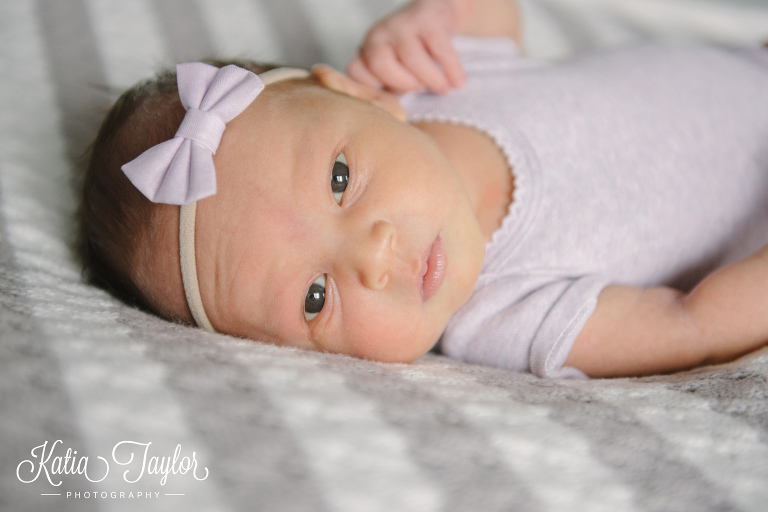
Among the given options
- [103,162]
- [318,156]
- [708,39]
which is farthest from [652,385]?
[708,39]

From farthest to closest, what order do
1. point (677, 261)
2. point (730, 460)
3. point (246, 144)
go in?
point (677, 261), point (246, 144), point (730, 460)

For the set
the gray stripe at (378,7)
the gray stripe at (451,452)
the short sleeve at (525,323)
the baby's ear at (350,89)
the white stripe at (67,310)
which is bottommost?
the short sleeve at (525,323)

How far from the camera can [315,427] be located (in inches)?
23.7

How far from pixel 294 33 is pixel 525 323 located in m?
1.14

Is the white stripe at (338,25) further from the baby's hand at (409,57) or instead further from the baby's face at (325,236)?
the baby's face at (325,236)

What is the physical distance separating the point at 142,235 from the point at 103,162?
0.18 meters

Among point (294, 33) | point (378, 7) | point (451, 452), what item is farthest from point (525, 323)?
point (378, 7)

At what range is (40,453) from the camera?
0.54 m

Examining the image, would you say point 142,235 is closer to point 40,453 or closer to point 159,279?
point 159,279

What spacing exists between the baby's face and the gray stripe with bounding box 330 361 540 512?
0.23 meters

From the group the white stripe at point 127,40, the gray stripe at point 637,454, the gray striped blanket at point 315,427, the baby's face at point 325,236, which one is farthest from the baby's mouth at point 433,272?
the white stripe at point 127,40

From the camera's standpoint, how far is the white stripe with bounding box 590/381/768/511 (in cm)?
62

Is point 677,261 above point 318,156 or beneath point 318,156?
beneath

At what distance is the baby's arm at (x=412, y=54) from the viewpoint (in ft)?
4.25
